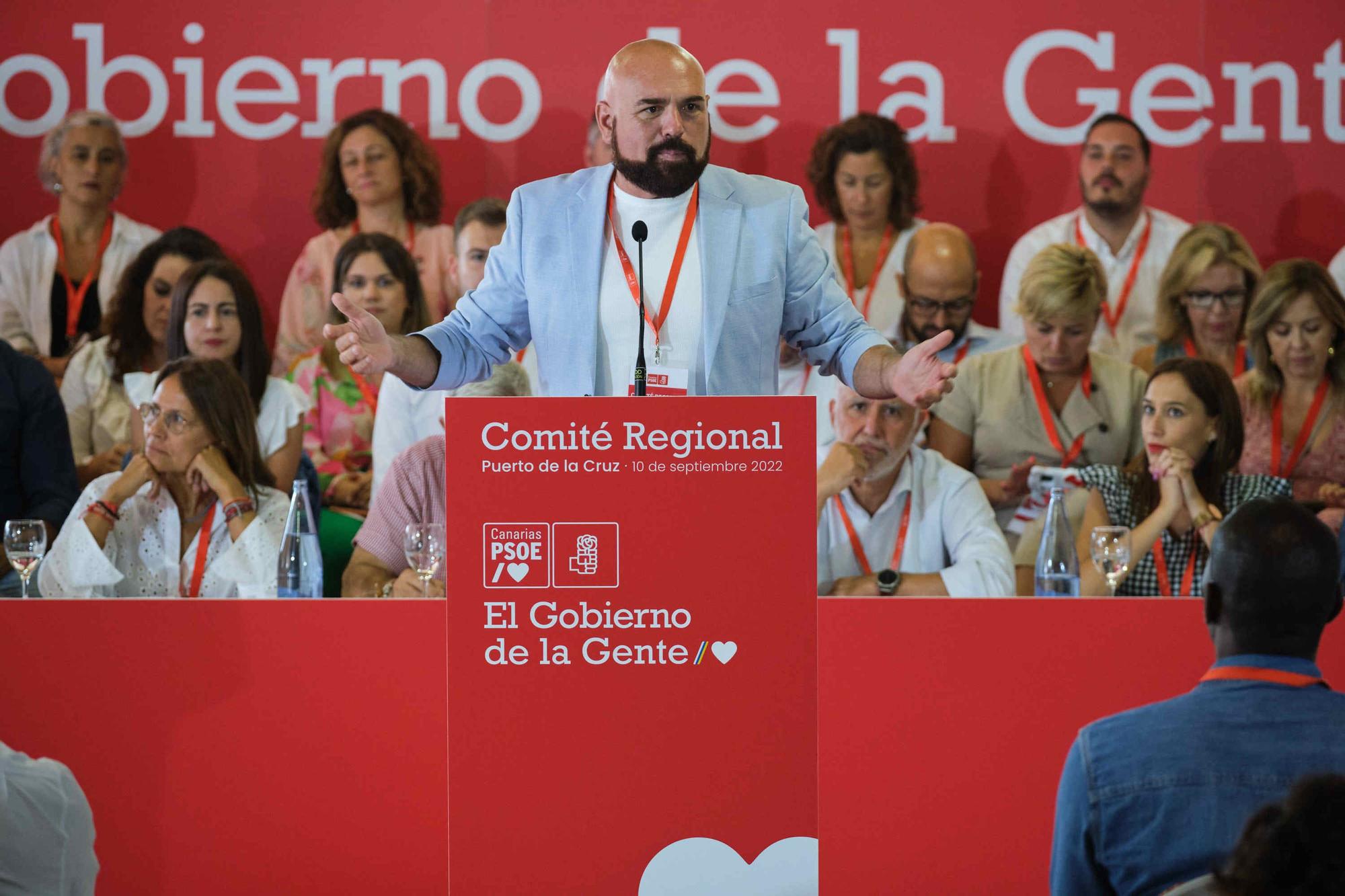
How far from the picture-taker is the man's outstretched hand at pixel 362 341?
87.4 inches

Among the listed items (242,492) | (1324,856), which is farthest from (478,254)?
(1324,856)

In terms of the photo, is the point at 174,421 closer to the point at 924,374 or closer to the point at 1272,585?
the point at 924,374

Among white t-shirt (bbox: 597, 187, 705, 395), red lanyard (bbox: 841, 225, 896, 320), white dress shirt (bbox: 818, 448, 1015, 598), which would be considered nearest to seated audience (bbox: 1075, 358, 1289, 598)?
white dress shirt (bbox: 818, 448, 1015, 598)

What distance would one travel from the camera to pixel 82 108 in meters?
5.57

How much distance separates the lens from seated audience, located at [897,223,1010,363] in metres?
4.95

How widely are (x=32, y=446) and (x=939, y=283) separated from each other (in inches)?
113

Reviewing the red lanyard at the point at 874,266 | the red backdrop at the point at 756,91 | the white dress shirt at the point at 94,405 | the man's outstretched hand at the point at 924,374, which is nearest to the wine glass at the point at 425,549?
the man's outstretched hand at the point at 924,374

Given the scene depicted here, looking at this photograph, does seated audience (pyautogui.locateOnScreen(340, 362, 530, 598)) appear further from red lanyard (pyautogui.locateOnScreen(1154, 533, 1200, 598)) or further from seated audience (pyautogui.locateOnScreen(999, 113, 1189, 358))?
seated audience (pyautogui.locateOnScreen(999, 113, 1189, 358))

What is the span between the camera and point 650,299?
2543 mm

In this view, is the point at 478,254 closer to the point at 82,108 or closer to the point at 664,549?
the point at 82,108

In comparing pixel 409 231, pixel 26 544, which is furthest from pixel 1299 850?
pixel 409 231

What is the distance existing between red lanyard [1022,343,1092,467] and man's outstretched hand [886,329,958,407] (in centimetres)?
251

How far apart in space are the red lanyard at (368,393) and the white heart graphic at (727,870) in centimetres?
320

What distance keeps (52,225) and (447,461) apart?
164 inches
